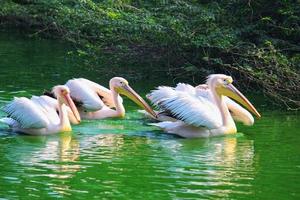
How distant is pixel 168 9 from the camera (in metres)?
13.5

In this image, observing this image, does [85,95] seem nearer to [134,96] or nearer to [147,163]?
[134,96]

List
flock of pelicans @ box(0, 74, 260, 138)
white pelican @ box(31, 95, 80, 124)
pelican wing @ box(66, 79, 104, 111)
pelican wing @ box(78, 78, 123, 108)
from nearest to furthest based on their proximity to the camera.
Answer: flock of pelicans @ box(0, 74, 260, 138)
white pelican @ box(31, 95, 80, 124)
pelican wing @ box(66, 79, 104, 111)
pelican wing @ box(78, 78, 123, 108)

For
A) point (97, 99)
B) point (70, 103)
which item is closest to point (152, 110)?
point (97, 99)

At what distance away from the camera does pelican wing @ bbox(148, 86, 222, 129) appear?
878 centimetres

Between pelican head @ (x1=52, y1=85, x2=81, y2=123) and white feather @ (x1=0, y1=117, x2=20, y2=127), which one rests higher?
pelican head @ (x1=52, y1=85, x2=81, y2=123)

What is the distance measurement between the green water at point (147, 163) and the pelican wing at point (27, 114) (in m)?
0.16

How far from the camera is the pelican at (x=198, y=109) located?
883 centimetres

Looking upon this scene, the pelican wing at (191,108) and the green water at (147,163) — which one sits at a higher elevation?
the pelican wing at (191,108)

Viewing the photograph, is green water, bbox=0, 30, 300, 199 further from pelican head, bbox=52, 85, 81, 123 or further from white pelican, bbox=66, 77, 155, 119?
pelican head, bbox=52, 85, 81, 123

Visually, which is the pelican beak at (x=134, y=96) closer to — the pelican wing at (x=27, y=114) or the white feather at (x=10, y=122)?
the pelican wing at (x=27, y=114)

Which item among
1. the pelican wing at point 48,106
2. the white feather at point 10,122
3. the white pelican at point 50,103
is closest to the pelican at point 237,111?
the white pelican at point 50,103

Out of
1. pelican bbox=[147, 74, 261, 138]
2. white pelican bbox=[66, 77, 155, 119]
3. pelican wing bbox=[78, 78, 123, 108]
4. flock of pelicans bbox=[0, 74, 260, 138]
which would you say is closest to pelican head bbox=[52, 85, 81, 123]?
flock of pelicans bbox=[0, 74, 260, 138]

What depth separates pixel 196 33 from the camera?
42.2 feet

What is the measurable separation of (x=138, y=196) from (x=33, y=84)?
695 cm
